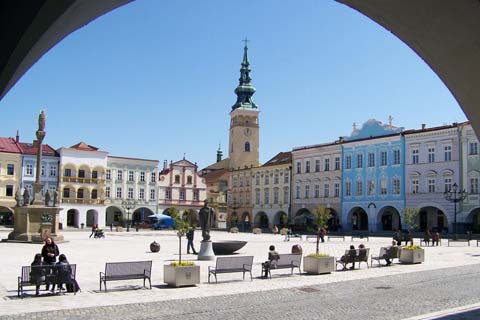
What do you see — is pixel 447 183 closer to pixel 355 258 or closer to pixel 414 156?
pixel 414 156

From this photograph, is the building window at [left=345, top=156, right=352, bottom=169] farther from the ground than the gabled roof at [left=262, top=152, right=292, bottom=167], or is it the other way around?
the gabled roof at [left=262, top=152, right=292, bottom=167]

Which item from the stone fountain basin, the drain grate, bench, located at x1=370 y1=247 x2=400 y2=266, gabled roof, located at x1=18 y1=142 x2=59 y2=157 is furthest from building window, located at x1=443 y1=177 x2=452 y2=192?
gabled roof, located at x1=18 y1=142 x2=59 y2=157

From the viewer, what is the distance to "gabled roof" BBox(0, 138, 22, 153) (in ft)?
212

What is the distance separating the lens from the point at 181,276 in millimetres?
14359

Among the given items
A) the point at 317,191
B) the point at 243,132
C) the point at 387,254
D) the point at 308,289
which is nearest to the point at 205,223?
the point at 387,254

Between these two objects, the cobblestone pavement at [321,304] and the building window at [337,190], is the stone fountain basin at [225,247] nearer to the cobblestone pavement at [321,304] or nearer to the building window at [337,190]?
the cobblestone pavement at [321,304]

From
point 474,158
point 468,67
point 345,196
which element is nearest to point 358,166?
point 345,196

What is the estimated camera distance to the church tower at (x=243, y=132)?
88.0 m

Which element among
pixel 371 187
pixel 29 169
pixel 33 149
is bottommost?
pixel 371 187

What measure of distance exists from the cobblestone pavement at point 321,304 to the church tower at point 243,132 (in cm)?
7190

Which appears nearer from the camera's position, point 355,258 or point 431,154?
point 355,258

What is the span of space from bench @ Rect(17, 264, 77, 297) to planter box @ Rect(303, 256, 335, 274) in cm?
799

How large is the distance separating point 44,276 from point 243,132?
7691 centimetres

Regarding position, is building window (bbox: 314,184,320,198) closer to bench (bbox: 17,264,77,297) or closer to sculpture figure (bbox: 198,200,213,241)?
sculpture figure (bbox: 198,200,213,241)
